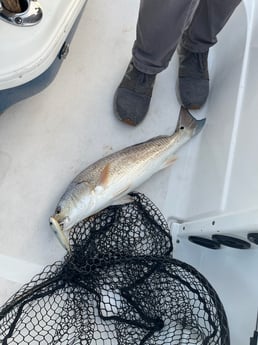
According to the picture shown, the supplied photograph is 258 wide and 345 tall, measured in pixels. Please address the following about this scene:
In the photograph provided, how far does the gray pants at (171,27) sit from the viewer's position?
1354 millimetres

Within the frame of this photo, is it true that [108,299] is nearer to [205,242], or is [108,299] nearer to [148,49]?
[205,242]

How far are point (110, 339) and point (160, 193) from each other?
1.77 feet

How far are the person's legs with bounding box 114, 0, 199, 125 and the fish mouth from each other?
18.9 inches

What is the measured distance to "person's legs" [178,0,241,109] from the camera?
168 centimetres

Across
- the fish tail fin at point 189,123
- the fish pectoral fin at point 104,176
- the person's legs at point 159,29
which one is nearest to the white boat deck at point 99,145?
the fish tail fin at point 189,123

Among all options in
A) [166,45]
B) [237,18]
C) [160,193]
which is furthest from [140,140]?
[237,18]

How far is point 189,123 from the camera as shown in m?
1.77

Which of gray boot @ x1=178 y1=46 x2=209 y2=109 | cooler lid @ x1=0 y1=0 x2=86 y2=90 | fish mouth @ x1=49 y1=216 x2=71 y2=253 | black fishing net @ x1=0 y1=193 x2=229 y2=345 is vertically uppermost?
cooler lid @ x1=0 y1=0 x2=86 y2=90

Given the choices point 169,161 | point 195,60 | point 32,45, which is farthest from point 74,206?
point 195,60

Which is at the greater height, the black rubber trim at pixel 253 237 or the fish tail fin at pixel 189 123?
the black rubber trim at pixel 253 237

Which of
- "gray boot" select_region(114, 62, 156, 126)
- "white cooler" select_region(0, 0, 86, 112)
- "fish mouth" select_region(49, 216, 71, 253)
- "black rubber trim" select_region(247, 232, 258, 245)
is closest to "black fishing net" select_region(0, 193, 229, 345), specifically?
"fish mouth" select_region(49, 216, 71, 253)

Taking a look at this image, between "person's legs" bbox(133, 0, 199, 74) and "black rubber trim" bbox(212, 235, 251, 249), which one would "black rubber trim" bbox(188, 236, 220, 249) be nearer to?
"black rubber trim" bbox(212, 235, 251, 249)

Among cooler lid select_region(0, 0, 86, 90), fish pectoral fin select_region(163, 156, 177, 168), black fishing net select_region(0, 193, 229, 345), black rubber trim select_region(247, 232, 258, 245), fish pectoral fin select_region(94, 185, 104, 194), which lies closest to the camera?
black rubber trim select_region(247, 232, 258, 245)

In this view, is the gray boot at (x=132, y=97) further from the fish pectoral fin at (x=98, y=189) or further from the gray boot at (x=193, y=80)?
the fish pectoral fin at (x=98, y=189)
